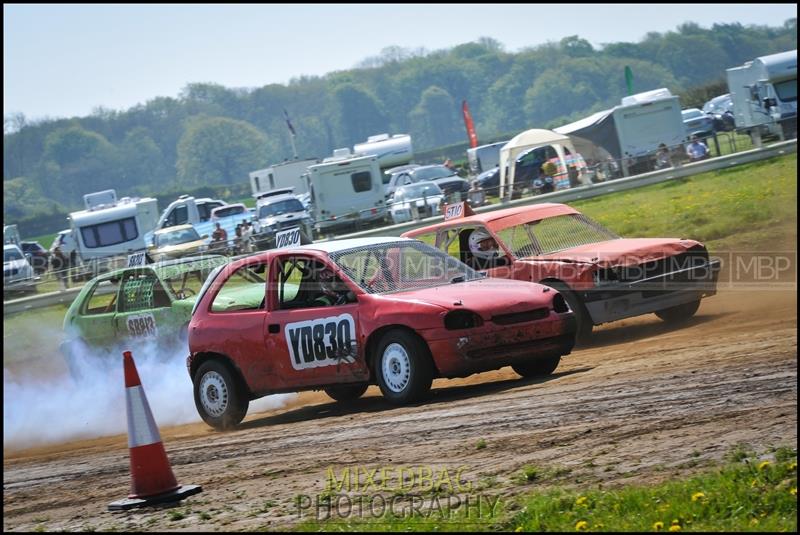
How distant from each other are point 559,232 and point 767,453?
297 inches

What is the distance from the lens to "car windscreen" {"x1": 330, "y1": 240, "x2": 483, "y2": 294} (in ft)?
33.4

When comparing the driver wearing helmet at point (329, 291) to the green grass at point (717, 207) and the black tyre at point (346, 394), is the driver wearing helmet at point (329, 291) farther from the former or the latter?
the green grass at point (717, 207)

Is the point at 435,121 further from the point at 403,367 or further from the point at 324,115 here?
the point at 403,367

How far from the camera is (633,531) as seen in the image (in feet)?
16.5

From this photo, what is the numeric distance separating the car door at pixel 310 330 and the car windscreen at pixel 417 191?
79.2 ft

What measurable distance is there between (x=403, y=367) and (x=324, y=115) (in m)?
156

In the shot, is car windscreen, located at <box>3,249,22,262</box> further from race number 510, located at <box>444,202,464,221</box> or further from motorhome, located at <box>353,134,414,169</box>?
race number 510, located at <box>444,202,464,221</box>

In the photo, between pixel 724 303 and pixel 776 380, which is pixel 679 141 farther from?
pixel 776 380

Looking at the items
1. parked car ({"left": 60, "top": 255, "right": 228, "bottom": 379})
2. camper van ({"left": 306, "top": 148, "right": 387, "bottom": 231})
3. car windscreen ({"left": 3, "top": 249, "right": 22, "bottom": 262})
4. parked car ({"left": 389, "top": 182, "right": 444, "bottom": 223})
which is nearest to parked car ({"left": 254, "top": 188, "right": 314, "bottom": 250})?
camper van ({"left": 306, "top": 148, "right": 387, "bottom": 231})

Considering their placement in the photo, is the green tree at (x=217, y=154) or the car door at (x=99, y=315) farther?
the green tree at (x=217, y=154)

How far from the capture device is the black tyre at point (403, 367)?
940 centimetres

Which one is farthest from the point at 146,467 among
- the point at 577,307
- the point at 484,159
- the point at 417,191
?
the point at 484,159

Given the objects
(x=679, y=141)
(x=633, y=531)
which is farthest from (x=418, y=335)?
(x=679, y=141)

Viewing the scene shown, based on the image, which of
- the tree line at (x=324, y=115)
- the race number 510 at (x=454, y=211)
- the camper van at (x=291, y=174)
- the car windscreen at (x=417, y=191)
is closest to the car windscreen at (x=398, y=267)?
the race number 510 at (x=454, y=211)
